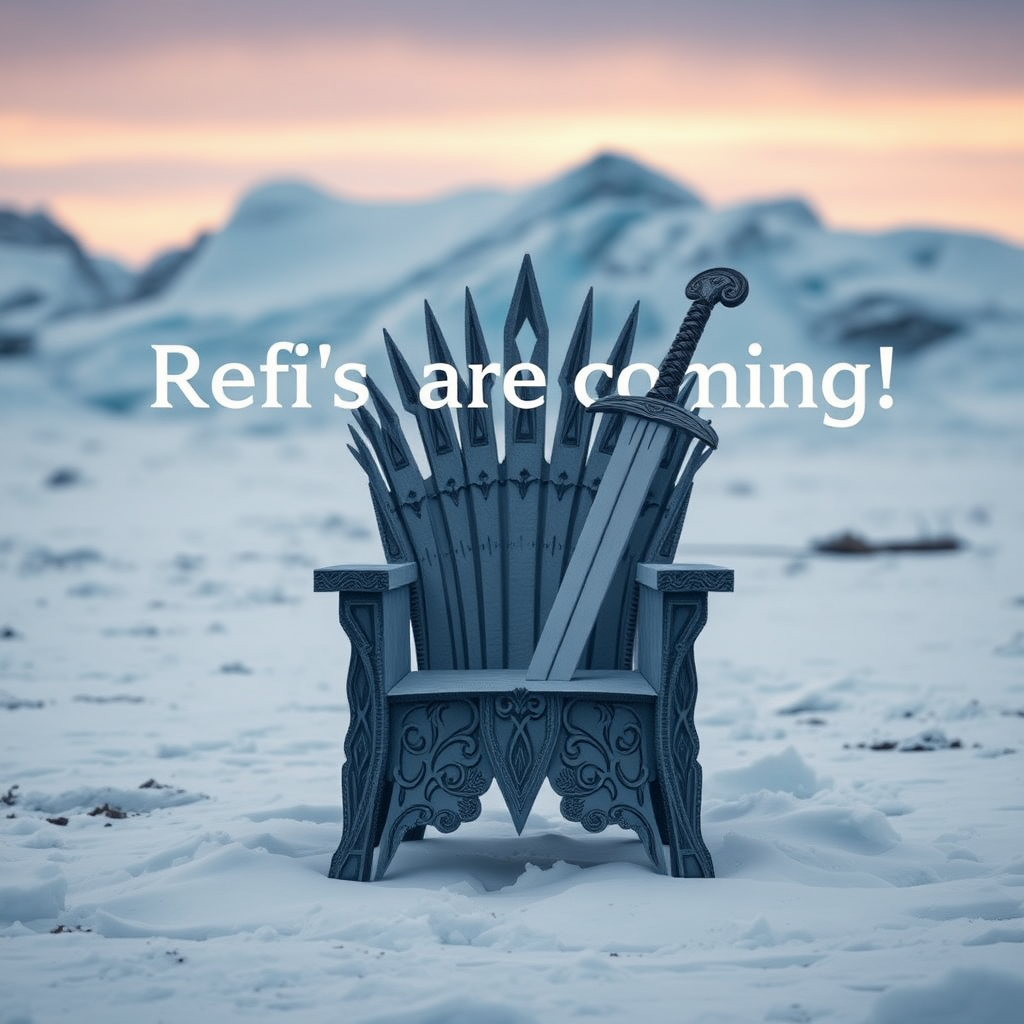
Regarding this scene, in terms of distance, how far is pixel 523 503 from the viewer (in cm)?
439

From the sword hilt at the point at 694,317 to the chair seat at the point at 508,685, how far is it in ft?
2.69

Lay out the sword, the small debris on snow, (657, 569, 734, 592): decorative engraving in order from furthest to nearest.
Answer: the small debris on snow
the sword
(657, 569, 734, 592): decorative engraving

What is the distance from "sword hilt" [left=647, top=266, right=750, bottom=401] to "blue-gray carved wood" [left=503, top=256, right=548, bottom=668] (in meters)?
0.37

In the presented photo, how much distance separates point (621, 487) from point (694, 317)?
1.77ft

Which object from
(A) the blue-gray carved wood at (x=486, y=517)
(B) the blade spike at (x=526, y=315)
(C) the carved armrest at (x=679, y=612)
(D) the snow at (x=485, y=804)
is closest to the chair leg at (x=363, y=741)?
(D) the snow at (x=485, y=804)

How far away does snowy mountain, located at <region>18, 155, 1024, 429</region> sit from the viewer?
39.2m

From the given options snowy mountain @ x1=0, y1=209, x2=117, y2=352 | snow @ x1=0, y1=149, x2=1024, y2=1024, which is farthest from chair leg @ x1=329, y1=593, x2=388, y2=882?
snowy mountain @ x1=0, y1=209, x2=117, y2=352

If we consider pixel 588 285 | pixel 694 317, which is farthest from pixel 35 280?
pixel 694 317

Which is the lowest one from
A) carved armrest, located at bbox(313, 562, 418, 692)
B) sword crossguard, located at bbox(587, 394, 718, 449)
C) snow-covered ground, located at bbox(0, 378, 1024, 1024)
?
snow-covered ground, located at bbox(0, 378, 1024, 1024)

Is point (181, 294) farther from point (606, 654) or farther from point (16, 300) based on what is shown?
point (606, 654)

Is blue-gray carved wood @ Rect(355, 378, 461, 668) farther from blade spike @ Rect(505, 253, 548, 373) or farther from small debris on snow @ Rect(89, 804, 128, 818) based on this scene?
small debris on snow @ Rect(89, 804, 128, 818)

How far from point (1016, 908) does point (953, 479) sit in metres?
21.7

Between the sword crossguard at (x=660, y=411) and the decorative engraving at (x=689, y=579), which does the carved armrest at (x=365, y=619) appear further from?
the sword crossguard at (x=660, y=411)

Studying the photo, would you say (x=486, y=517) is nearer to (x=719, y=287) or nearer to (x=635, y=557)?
(x=635, y=557)
